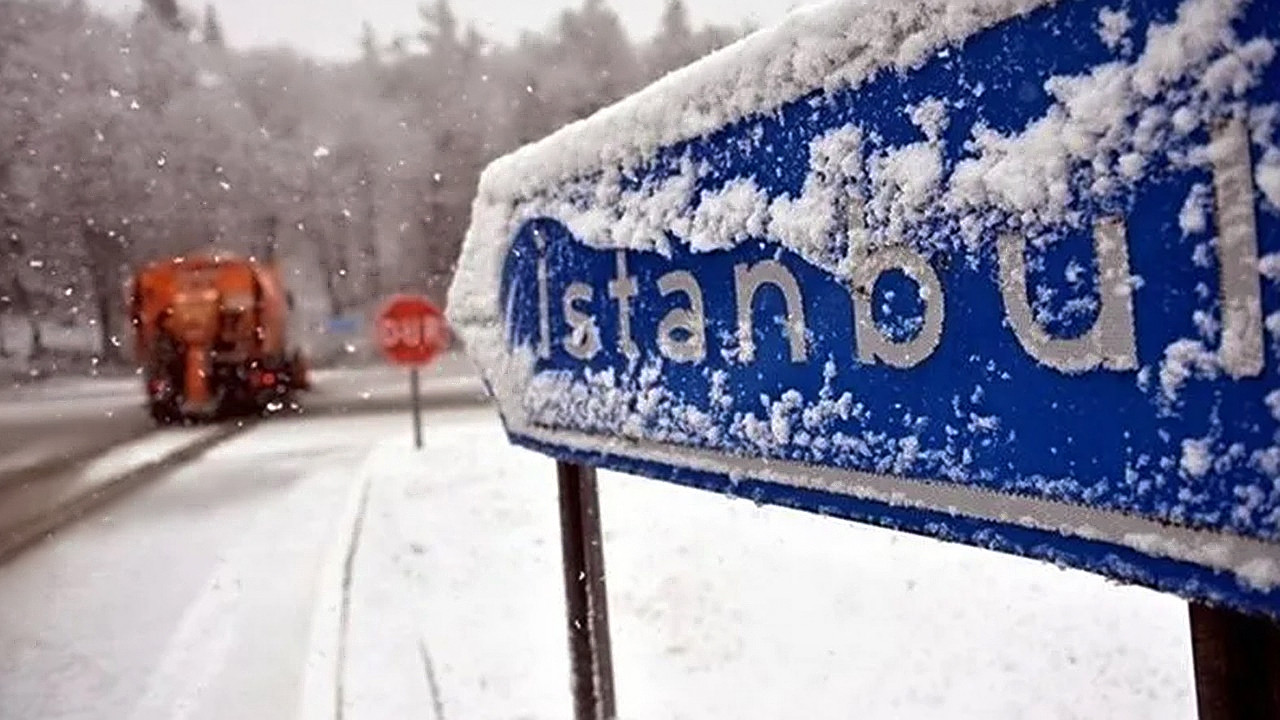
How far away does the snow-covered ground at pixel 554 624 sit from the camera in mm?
3510

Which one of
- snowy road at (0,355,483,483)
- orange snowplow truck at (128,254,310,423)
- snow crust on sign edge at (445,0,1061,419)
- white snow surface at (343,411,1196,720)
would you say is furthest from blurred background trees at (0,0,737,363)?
snow crust on sign edge at (445,0,1061,419)

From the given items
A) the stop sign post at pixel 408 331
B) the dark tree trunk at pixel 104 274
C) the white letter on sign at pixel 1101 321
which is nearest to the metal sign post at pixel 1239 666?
the white letter on sign at pixel 1101 321

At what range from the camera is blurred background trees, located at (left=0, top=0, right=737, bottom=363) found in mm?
34438

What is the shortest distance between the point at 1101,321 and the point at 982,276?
162 millimetres

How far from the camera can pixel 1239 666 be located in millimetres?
1012

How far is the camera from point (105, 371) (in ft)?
120

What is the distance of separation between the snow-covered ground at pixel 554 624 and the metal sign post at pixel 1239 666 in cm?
233

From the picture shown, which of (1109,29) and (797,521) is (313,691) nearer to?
(797,521)

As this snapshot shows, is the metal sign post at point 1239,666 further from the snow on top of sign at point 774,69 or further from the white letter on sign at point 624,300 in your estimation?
the white letter on sign at point 624,300

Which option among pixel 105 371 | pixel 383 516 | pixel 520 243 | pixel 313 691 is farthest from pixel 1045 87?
pixel 105 371

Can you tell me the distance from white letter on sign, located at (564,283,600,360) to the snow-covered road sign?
0.50ft

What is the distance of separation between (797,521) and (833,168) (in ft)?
15.2

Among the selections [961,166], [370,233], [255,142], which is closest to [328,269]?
[370,233]

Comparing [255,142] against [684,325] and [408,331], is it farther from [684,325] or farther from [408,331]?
[684,325]
